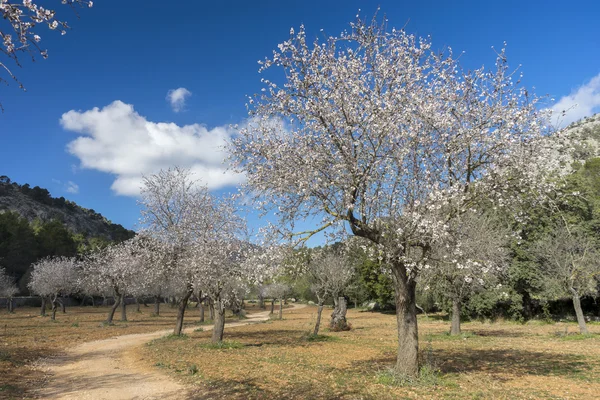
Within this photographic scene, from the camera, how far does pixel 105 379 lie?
1334 centimetres

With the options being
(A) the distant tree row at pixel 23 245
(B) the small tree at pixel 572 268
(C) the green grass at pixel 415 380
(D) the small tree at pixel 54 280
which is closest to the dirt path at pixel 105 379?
(C) the green grass at pixel 415 380

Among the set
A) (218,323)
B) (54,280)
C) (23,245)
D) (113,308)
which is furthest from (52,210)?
(218,323)

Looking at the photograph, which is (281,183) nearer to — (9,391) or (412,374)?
(412,374)

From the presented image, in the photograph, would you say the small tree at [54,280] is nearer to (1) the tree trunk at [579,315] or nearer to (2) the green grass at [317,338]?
(2) the green grass at [317,338]

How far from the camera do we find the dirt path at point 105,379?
36.4 feet

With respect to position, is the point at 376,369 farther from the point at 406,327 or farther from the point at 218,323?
the point at 218,323

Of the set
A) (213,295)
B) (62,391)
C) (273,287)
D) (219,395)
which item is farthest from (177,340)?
(273,287)

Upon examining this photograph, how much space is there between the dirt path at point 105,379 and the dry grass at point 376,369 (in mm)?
828

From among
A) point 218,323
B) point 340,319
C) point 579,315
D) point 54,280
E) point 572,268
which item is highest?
point 572,268

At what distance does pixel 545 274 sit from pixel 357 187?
3075cm

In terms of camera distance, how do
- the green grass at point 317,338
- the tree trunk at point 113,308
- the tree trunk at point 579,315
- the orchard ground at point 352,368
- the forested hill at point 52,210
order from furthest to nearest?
the forested hill at point 52,210, the tree trunk at point 113,308, the green grass at point 317,338, the tree trunk at point 579,315, the orchard ground at point 352,368

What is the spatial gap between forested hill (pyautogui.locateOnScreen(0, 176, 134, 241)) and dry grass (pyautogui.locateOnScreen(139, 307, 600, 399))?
313 feet

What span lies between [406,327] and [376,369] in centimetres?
316

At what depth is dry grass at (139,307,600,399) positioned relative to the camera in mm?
10945
